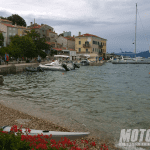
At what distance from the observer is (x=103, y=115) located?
10.4 m

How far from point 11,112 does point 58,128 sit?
10.5 feet

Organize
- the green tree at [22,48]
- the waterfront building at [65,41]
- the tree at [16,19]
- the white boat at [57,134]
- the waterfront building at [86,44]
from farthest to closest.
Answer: the waterfront building at [65,41] < the waterfront building at [86,44] < the tree at [16,19] < the green tree at [22,48] < the white boat at [57,134]

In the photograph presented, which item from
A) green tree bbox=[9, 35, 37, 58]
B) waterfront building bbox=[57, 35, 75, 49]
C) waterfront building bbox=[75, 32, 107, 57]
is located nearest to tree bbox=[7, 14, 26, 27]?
waterfront building bbox=[57, 35, 75, 49]

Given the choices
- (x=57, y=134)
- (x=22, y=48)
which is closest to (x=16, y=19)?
(x=22, y=48)

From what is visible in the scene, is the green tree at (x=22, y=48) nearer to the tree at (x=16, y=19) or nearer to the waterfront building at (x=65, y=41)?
the waterfront building at (x=65, y=41)

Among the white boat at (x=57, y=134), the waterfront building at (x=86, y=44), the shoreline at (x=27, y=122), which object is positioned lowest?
the shoreline at (x=27, y=122)

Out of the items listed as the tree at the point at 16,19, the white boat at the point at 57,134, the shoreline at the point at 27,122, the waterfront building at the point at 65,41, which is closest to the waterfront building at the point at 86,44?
the waterfront building at the point at 65,41

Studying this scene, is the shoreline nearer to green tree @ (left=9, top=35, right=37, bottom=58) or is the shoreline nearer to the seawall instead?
the seawall

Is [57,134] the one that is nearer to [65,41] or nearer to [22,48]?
[22,48]

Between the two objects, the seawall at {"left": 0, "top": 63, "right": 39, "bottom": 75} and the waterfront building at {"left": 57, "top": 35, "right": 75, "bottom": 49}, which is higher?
the waterfront building at {"left": 57, "top": 35, "right": 75, "bottom": 49}

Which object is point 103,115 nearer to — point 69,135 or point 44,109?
point 44,109

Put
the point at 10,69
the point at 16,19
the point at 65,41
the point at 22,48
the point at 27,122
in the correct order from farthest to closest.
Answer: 1. the point at 65,41
2. the point at 16,19
3. the point at 22,48
4. the point at 10,69
5. the point at 27,122

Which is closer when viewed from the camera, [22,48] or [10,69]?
[10,69]

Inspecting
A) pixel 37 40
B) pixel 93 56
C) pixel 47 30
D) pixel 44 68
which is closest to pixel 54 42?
pixel 47 30
